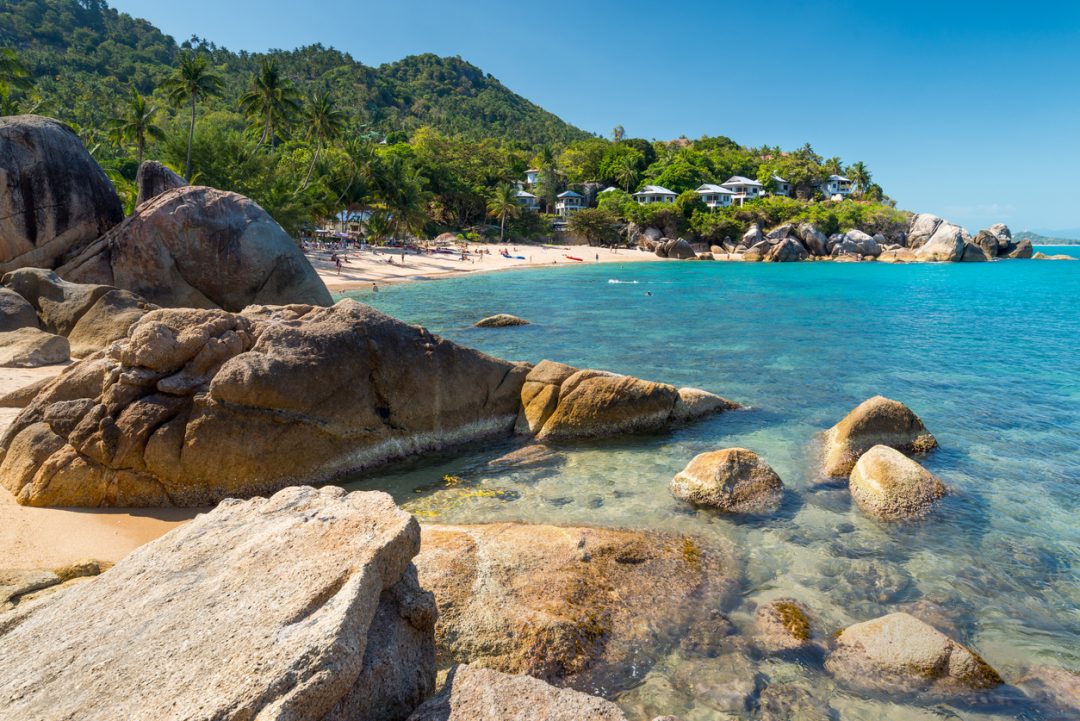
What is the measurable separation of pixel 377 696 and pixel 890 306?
45.4m

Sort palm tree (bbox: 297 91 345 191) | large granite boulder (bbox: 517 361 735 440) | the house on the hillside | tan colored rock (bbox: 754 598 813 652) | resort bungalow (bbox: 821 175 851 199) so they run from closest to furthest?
tan colored rock (bbox: 754 598 813 652) < large granite boulder (bbox: 517 361 735 440) < palm tree (bbox: 297 91 345 191) < the house on the hillside < resort bungalow (bbox: 821 175 851 199)

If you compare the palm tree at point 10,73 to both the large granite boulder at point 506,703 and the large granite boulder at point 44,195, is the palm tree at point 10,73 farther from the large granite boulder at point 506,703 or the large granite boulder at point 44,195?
the large granite boulder at point 506,703

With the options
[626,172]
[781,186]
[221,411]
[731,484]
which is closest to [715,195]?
[626,172]

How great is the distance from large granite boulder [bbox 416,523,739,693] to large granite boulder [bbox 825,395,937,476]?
15.2 ft

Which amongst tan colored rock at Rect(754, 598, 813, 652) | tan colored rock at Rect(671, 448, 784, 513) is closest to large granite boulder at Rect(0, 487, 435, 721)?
tan colored rock at Rect(754, 598, 813, 652)

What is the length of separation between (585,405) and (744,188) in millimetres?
108010

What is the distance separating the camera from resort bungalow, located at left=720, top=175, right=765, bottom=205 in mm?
105812

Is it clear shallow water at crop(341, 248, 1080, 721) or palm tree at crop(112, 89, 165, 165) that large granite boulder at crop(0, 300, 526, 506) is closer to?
clear shallow water at crop(341, 248, 1080, 721)

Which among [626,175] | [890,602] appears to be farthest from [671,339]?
[626,175]

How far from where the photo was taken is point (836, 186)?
11950cm

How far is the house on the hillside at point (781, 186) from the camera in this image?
11326 cm

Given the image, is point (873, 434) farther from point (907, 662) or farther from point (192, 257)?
point (192, 257)

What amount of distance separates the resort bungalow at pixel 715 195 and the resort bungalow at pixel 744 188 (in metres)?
3.01

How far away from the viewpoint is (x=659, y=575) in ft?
24.8
